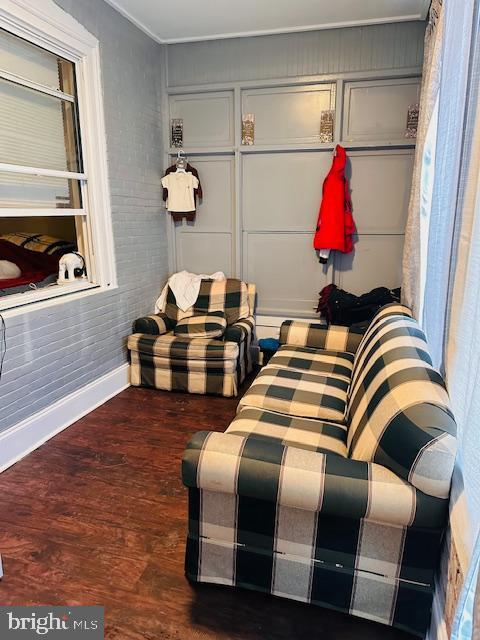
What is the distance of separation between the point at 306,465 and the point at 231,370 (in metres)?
1.83

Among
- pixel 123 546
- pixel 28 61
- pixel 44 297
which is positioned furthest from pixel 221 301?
pixel 123 546

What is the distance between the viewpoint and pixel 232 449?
4.65 feet

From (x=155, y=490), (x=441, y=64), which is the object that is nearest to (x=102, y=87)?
(x=441, y=64)

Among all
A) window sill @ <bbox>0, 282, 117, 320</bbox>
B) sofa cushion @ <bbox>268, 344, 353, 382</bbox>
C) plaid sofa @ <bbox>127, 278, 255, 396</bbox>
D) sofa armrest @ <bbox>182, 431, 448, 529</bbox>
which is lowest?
plaid sofa @ <bbox>127, 278, 255, 396</bbox>

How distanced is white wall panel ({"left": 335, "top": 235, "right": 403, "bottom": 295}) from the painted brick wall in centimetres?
165

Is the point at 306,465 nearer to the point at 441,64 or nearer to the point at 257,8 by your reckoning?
the point at 441,64

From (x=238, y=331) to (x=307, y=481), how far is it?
6.58 feet

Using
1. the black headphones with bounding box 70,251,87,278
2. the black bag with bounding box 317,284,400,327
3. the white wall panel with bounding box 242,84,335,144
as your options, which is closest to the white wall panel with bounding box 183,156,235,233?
the white wall panel with bounding box 242,84,335,144

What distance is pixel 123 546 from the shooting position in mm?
1806

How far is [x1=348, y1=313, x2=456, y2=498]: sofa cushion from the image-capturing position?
1.24 meters

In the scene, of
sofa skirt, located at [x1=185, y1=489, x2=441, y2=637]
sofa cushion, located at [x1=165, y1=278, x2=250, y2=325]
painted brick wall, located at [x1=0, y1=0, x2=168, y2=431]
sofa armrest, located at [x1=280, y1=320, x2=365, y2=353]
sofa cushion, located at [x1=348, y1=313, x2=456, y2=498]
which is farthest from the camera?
sofa cushion, located at [x1=165, y1=278, x2=250, y2=325]

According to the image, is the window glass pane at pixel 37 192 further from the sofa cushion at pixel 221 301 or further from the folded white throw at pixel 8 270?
the sofa cushion at pixel 221 301

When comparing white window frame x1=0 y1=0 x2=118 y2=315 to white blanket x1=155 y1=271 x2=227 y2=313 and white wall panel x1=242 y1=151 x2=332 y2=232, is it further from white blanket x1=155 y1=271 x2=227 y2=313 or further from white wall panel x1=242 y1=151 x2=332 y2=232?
white wall panel x1=242 y1=151 x2=332 y2=232

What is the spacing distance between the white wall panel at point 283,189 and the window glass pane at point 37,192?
150 centimetres
